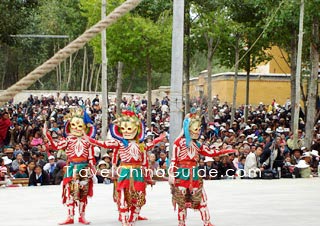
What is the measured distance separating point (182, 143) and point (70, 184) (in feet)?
6.53

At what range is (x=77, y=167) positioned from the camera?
12141 millimetres

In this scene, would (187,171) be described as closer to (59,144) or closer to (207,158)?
(59,144)

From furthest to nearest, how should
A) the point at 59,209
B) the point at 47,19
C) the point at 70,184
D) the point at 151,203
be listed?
the point at 47,19 < the point at 151,203 < the point at 59,209 < the point at 70,184

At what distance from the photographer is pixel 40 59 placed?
50.7 metres

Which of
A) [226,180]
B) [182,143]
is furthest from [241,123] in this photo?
[182,143]

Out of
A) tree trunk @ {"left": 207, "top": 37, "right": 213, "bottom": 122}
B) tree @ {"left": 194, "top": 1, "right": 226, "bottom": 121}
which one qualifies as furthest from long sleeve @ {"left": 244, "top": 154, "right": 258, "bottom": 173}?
tree trunk @ {"left": 207, "top": 37, "right": 213, "bottom": 122}

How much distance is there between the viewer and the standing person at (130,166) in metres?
11.4

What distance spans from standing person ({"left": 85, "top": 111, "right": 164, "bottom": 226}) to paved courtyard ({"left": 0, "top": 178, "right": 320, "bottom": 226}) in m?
0.82

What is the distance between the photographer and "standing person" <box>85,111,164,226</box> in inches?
450

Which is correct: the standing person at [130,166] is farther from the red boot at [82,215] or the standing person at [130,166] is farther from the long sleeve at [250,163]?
the long sleeve at [250,163]

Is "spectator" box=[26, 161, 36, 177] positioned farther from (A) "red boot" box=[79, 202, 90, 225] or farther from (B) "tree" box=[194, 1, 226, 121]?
(B) "tree" box=[194, 1, 226, 121]

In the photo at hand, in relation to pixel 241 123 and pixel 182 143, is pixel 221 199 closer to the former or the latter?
pixel 182 143

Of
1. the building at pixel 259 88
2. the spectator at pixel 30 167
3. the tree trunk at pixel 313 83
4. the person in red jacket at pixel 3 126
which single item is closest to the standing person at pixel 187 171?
the spectator at pixel 30 167

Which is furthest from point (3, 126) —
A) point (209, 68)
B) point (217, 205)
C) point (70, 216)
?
point (209, 68)
